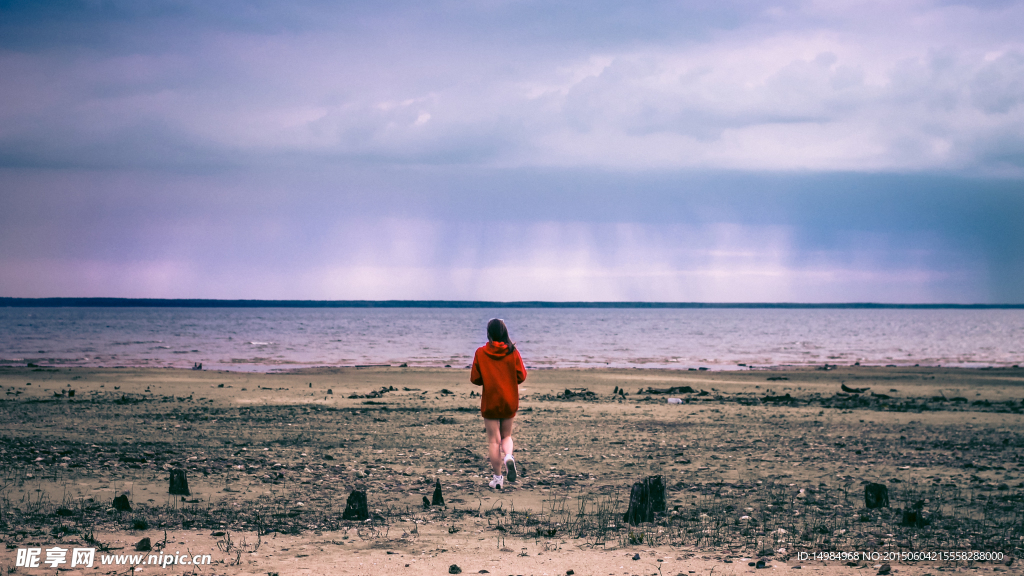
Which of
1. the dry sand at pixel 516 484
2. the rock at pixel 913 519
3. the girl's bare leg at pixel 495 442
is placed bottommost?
the dry sand at pixel 516 484

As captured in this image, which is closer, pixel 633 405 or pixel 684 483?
pixel 684 483

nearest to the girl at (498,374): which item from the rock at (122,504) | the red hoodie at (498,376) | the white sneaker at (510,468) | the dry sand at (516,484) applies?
the red hoodie at (498,376)

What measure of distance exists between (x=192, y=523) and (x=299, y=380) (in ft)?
78.2

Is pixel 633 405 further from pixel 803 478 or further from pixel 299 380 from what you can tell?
pixel 299 380

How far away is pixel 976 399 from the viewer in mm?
24844

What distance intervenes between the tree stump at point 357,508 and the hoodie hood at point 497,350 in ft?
8.27

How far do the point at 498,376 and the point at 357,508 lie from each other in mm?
2555

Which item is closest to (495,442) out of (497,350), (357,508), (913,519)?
(497,350)

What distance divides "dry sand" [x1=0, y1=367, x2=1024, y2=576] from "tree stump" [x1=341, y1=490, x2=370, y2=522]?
181mm

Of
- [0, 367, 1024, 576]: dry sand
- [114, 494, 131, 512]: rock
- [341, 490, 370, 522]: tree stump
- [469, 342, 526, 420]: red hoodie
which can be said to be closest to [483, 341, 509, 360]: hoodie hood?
[469, 342, 526, 420]: red hoodie

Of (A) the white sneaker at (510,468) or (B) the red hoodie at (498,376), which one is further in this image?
(A) the white sneaker at (510,468)

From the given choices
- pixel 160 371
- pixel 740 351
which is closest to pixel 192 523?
pixel 160 371

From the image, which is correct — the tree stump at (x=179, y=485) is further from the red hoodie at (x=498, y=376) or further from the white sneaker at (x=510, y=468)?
the white sneaker at (x=510, y=468)

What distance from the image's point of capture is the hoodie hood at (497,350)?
384 inches
